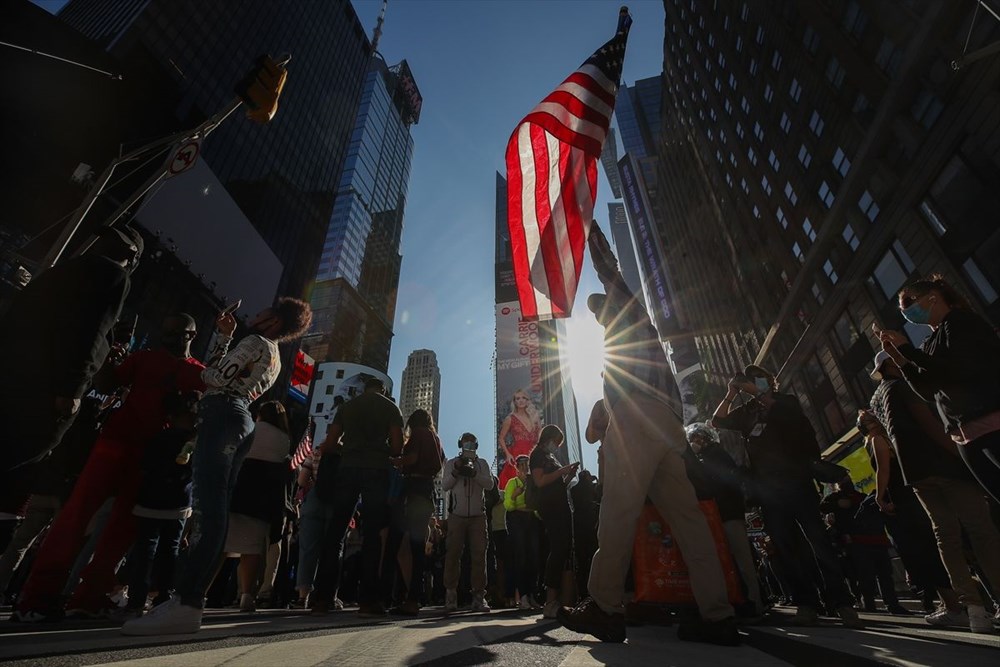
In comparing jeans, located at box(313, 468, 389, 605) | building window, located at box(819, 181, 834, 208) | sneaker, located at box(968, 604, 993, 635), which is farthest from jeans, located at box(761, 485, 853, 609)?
building window, located at box(819, 181, 834, 208)

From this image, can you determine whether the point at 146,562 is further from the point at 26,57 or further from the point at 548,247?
the point at 26,57

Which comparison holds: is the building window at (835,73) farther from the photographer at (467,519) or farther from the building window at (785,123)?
the photographer at (467,519)

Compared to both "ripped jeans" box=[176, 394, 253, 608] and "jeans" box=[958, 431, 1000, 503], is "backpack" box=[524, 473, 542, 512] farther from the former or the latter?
"jeans" box=[958, 431, 1000, 503]

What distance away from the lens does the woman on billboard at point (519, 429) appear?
123 feet

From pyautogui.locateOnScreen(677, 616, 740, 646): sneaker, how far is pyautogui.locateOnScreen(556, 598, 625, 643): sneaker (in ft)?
1.07

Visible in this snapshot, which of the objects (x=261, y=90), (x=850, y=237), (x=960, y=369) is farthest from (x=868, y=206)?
(x=261, y=90)

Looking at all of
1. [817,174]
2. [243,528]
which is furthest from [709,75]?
[243,528]

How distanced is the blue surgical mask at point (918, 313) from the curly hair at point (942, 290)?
0.08 meters

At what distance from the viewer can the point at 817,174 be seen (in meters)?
22.2

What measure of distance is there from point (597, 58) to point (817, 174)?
22.3m

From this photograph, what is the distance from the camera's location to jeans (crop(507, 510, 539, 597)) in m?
5.27

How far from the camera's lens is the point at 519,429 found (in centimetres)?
3984

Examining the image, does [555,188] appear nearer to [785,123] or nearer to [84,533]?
[84,533]

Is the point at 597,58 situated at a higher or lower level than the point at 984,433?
higher
